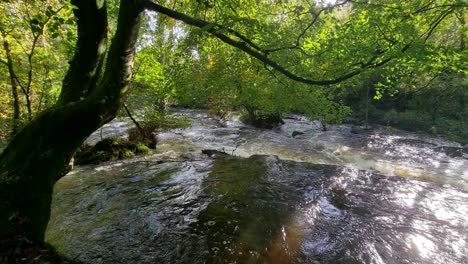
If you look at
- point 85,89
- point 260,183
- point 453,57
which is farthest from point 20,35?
point 453,57

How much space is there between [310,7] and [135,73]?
27.2 ft

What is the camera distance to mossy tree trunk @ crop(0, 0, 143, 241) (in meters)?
2.95

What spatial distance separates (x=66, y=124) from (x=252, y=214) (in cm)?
366

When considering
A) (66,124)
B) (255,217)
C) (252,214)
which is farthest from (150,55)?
(66,124)

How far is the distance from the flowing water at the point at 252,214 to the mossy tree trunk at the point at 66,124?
151 centimetres

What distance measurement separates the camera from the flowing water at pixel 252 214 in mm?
4430

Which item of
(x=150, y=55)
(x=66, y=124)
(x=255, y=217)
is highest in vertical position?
(x=150, y=55)

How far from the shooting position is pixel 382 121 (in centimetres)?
2308

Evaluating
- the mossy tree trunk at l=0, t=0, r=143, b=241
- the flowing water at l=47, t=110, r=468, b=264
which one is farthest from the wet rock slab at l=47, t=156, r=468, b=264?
the mossy tree trunk at l=0, t=0, r=143, b=241

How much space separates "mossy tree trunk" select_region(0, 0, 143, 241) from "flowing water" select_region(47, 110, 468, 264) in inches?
59.4

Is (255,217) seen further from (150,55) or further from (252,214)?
(150,55)

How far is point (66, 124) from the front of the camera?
318 centimetres

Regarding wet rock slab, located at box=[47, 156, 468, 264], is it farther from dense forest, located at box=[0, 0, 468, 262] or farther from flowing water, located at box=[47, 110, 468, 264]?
dense forest, located at box=[0, 0, 468, 262]

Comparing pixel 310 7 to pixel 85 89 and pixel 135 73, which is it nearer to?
pixel 85 89
